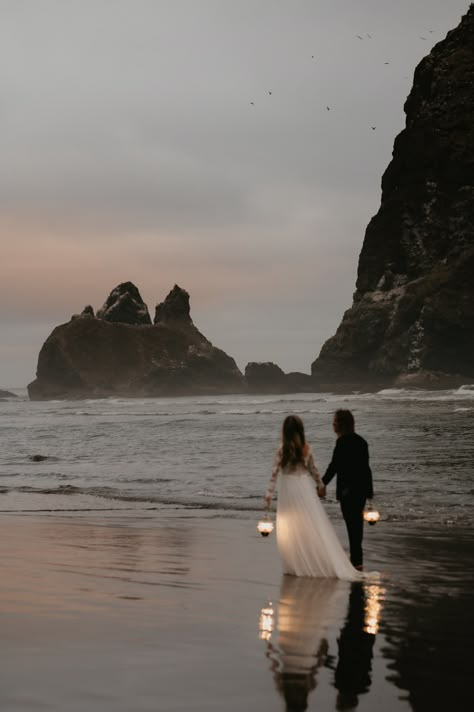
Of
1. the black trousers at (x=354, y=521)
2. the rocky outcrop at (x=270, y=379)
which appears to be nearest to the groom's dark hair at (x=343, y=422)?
the black trousers at (x=354, y=521)

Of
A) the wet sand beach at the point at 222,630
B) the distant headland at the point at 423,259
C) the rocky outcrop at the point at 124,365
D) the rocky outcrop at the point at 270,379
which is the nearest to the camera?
the wet sand beach at the point at 222,630

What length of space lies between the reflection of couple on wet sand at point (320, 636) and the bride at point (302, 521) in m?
0.18

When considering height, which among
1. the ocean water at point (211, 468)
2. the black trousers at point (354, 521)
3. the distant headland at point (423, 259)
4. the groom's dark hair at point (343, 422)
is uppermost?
the distant headland at point (423, 259)

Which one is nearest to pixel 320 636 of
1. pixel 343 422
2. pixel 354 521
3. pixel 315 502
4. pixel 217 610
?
pixel 217 610

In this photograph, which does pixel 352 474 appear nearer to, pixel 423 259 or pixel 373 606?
pixel 373 606

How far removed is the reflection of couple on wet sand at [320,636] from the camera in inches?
203

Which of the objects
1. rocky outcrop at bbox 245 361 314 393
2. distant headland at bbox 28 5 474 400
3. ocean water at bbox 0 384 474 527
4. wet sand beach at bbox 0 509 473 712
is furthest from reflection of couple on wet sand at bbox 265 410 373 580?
rocky outcrop at bbox 245 361 314 393

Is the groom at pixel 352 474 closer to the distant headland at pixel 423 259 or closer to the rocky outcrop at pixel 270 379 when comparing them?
the distant headland at pixel 423 259

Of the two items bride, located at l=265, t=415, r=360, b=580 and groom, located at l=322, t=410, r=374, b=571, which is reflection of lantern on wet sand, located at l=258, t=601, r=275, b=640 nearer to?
bride, located at l=265, t=415, r=360, b=580

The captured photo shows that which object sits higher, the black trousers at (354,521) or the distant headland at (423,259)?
the distant headland at (423,259)

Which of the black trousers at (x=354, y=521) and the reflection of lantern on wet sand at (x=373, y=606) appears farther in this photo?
the black trousers at (x=354, y=521)

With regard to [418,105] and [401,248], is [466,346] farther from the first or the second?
[418,105]

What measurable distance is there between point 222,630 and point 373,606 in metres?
1.70

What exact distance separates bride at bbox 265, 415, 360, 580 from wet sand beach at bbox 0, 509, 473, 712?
29cm
